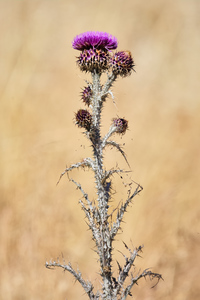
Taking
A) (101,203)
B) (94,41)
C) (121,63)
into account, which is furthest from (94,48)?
(101,203)

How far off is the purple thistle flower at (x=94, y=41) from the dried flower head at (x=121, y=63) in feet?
0.23

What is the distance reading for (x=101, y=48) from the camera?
2373mm

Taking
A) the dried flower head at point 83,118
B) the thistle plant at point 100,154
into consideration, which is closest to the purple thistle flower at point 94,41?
the thistle plant at point 100,154

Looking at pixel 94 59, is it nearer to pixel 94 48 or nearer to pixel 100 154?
pixel 94 48

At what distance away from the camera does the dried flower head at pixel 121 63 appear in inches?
93.0

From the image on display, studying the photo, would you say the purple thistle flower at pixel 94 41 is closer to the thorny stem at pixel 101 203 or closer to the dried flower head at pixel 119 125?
the thorny stem at pixel 101 203

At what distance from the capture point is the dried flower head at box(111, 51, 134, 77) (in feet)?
7.75

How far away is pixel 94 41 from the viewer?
234 cm

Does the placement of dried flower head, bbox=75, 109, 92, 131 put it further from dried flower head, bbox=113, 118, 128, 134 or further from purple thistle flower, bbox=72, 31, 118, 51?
purple thistle flower, bbox=72, 31, 118, 51

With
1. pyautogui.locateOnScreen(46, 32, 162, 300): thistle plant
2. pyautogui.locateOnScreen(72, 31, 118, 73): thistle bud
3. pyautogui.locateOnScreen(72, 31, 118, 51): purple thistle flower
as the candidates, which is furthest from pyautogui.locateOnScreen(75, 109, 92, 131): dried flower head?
pyautogui.locateOnScreen(72, 31, 118, 51): purple thistle flower

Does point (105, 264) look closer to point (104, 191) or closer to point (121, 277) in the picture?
point (121, 277)

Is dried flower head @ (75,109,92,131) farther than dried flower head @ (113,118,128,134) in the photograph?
No

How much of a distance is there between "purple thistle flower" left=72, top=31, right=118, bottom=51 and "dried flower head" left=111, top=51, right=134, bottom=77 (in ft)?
0.23

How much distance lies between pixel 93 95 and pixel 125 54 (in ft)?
1.00
